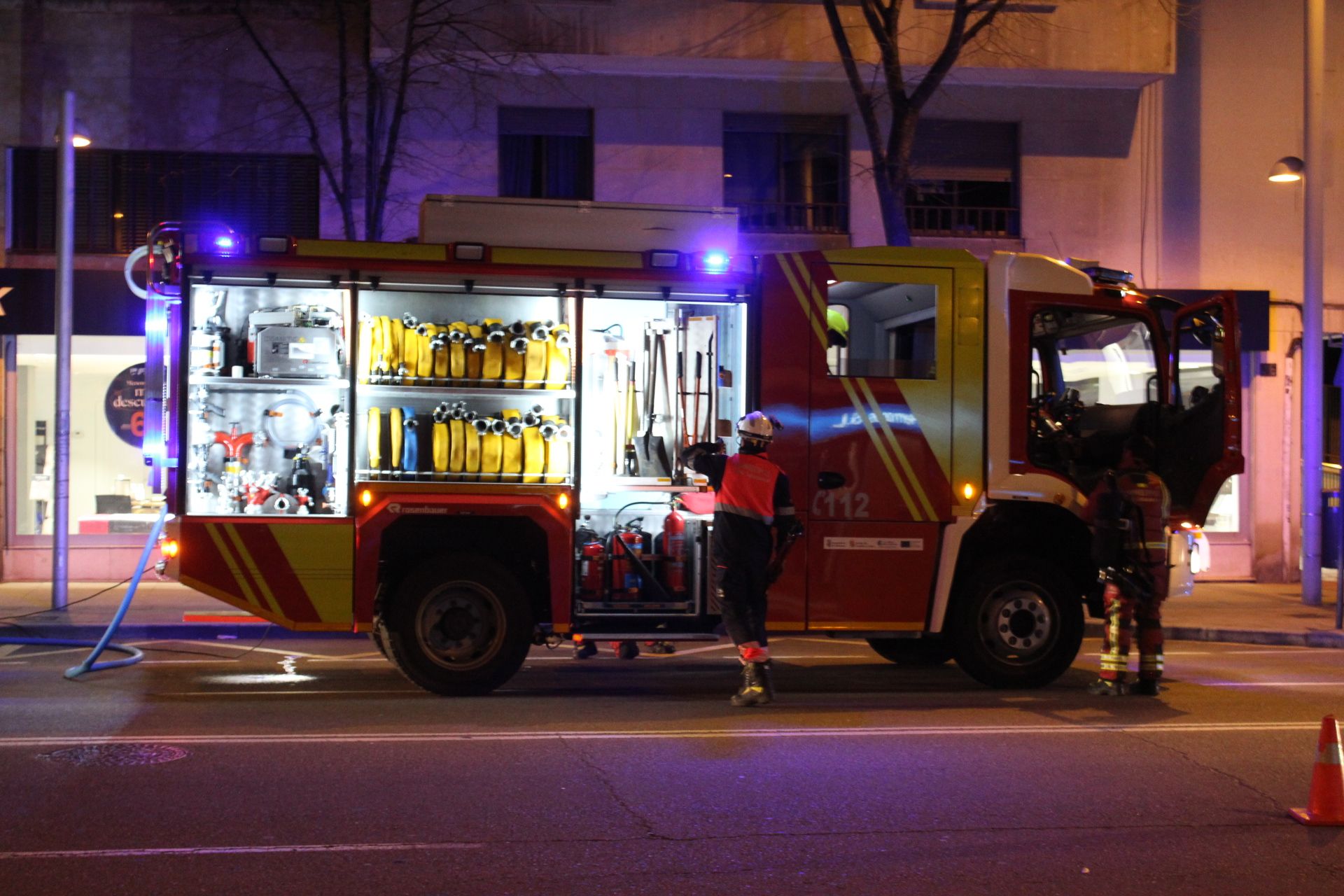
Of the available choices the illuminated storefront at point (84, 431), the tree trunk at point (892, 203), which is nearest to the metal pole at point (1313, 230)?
the tree trunk at point (892, 203)

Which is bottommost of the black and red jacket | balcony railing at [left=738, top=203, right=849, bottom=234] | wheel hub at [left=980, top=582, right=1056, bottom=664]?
wheel hub at [left=980, top=582, right=1056, bottom=664]

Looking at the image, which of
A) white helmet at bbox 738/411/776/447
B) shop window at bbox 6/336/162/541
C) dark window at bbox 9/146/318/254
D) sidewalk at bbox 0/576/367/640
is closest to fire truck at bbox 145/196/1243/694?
white helmet at bbox 738/411/776/447

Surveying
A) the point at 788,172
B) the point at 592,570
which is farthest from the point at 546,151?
the point at 592,570

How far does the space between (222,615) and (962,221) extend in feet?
36.5

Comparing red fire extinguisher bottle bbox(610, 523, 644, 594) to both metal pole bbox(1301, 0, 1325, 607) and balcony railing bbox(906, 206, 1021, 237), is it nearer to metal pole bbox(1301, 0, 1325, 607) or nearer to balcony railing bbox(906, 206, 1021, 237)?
metal pole bbox(1301, 0, 1325, 607)

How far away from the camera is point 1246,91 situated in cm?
1755

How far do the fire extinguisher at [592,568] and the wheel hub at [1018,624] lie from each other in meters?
2.72

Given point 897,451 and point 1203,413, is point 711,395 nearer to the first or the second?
point 897,451

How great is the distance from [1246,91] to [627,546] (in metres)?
12.8

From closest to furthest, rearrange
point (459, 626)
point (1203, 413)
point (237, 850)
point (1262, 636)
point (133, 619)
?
point (237, 850)
point (459, 626)
point (1203, 413)
point (133, 619)
point (1262, 636)

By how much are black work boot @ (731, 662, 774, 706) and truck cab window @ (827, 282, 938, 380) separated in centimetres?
211

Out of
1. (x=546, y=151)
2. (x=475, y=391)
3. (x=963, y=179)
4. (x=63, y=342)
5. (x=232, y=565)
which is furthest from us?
(x=963, y=179)

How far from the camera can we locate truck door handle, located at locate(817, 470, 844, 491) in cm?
905

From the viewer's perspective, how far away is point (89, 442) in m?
16.3
